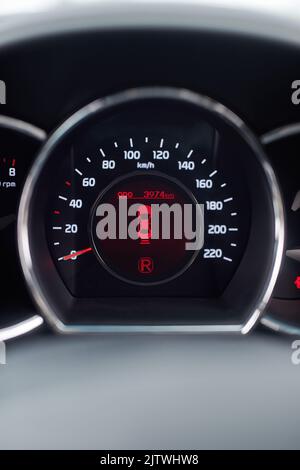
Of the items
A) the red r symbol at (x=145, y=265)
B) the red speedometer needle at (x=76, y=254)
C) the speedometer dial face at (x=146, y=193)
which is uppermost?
the speedometer dial face at (x=146, y=193)

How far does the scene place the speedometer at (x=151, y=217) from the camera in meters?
2.01

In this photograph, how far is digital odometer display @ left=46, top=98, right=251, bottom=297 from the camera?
81.6 inches

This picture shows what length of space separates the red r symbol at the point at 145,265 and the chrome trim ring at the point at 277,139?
14.7 inches

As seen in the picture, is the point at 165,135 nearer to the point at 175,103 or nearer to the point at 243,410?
the point at 175,103

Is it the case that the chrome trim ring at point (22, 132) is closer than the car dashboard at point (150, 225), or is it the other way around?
the car dashboard at point (150, 225)

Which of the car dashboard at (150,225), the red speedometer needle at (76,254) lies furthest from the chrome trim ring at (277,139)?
the red speedometer needle at (76,254)

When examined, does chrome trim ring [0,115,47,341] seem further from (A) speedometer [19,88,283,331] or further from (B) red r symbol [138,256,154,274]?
(B) red r symbol [138,256,154,274]

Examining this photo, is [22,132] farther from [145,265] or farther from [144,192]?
[145,265]

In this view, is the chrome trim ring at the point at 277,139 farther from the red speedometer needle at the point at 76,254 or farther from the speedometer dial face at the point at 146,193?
the red speedometer needle at the point at 76,254

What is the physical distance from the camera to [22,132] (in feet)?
6.28

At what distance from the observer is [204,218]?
208cm

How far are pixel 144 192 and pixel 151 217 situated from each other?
87mm

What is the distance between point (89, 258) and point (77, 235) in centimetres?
8
